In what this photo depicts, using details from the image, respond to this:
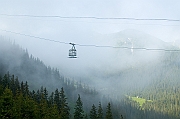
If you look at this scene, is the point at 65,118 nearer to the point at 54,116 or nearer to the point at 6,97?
the point at 54,116

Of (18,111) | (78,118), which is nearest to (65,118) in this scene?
(78,118)

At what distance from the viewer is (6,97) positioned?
177 feet

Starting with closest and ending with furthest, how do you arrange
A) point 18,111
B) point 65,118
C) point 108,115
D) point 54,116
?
point 18,111 < point 54,116 < point 65,118 < point 108,115

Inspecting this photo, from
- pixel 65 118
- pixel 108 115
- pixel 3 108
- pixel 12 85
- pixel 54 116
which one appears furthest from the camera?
pixel 12 85

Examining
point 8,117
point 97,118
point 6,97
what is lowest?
point 97,118

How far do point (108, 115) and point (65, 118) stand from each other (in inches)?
611

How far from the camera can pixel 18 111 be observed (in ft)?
190

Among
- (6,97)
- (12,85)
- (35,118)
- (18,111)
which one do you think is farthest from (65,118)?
(12,85)

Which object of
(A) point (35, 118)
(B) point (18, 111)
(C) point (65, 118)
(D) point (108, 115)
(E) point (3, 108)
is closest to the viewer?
(E) point (3, 108)

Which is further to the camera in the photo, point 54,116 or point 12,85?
point 12,85

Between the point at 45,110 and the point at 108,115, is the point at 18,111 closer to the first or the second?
the point at 45,110

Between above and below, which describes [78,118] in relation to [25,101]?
below

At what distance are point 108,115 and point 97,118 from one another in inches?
227

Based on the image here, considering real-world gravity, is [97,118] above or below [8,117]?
below
